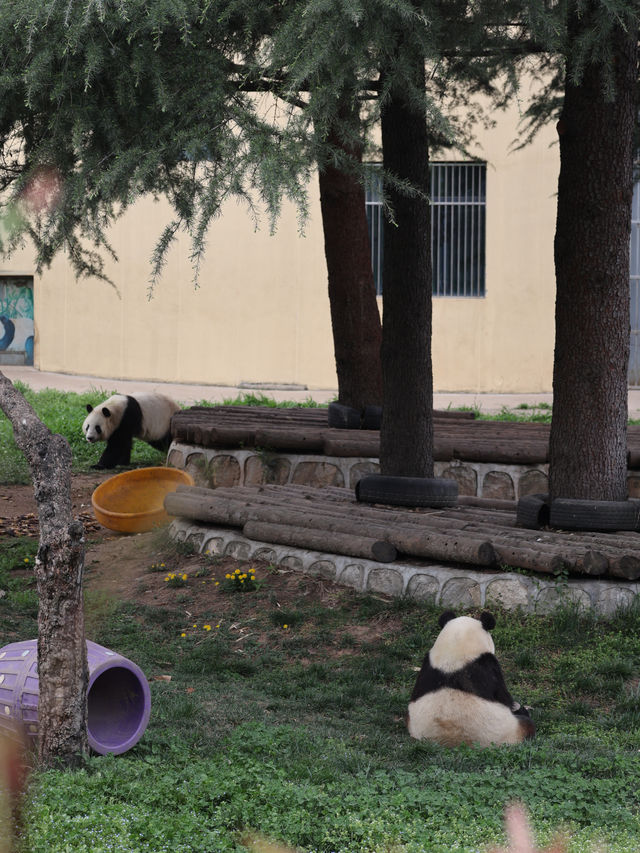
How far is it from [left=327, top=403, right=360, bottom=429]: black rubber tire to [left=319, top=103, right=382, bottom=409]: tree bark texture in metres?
0.13

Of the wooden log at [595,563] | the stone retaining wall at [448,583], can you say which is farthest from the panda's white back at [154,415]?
the wooden log at [595,563]

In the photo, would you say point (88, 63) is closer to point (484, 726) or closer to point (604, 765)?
point (484, 726)

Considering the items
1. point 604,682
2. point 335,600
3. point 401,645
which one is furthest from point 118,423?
point 604,682

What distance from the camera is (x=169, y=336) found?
20797 millimetres

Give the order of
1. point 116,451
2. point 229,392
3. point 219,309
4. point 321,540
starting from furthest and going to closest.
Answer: point 219,309 → point 229,392 → point 116,451 → point 321,540

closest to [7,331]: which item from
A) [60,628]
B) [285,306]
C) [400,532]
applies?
[285,306]

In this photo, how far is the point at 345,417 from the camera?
1019 cm

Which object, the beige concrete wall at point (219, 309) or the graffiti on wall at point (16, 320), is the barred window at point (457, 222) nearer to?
the beige concrete wall at point (219, 309)

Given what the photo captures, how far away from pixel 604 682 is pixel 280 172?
2.97 m

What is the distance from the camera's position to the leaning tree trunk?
3645 millimetres

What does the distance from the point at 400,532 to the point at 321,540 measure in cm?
58

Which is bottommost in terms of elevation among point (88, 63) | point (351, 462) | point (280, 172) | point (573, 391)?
point (351, 462)

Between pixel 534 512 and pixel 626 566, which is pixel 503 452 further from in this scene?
pixel 626 566

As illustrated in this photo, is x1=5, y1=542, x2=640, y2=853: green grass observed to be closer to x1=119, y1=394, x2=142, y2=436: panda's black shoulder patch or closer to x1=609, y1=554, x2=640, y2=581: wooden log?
x1=609, y1=554, x2=640, y2=581: wooden log
